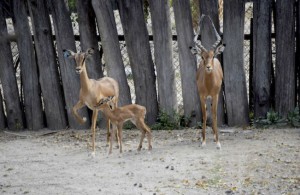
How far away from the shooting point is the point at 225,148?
862 centimetres

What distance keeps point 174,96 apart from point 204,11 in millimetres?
1467

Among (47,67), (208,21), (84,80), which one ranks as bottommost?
(84,80)

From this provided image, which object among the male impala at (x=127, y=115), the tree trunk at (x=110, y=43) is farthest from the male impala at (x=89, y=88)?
the tree trunk at (x=110, y=43)

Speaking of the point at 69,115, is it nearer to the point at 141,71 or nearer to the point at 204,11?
the point at 141,71

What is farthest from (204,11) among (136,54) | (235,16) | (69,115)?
(69,115)

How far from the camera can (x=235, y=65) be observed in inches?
387

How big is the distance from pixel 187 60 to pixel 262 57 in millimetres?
1176

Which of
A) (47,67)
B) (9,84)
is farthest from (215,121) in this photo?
(9,84)

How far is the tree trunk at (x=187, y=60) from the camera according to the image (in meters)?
9.83

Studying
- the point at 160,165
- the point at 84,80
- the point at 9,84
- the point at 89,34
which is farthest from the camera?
the point at 9,84

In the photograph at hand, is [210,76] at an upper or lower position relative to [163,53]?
lower

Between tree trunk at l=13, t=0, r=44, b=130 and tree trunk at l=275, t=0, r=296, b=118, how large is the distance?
395cm

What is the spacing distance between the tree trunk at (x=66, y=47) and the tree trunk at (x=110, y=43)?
0.54 m

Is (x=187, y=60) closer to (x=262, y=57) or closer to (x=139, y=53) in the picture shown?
(x=139, y=53)
